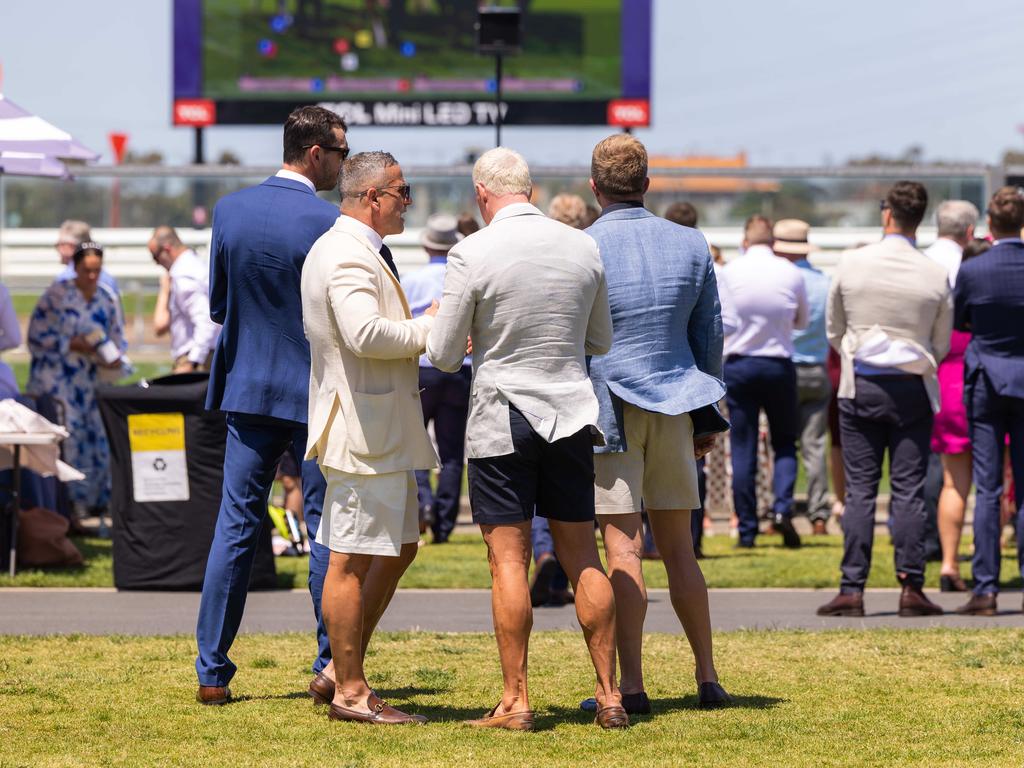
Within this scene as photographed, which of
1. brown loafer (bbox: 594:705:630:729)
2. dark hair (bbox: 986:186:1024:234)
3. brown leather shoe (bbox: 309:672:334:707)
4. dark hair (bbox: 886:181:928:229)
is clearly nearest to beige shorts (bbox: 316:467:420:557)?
brown leather shoe (bbox: 309:672:334:707)

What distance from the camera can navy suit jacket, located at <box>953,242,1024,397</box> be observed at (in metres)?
8.56

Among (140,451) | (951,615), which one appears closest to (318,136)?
(140,451)

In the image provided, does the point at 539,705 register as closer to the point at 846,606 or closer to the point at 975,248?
the point at 846,606

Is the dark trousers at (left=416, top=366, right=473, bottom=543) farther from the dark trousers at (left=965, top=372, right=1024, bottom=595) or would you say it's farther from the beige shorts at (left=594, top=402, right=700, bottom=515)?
the beige shorts at (left=594, top=402, right=700, bottom=515)

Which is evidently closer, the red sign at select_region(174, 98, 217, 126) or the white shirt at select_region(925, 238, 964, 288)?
the white shirt at select_region(925, 238, 964, 288)

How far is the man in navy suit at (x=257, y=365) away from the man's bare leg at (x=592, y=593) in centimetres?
93

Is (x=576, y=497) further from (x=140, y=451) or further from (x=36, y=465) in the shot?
(x=36, y=465)

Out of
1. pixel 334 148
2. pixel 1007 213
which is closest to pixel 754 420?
pixel 1007 213

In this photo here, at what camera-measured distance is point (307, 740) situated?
5676mm

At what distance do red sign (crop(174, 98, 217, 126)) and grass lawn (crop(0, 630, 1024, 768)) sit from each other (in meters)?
16.3

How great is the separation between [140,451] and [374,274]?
12.8ft

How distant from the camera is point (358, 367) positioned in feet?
19.0

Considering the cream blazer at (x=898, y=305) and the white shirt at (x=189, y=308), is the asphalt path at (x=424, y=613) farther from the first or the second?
the white shirt at (x=189, y=308)

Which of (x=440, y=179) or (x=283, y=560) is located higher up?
(x=440, y=179)
